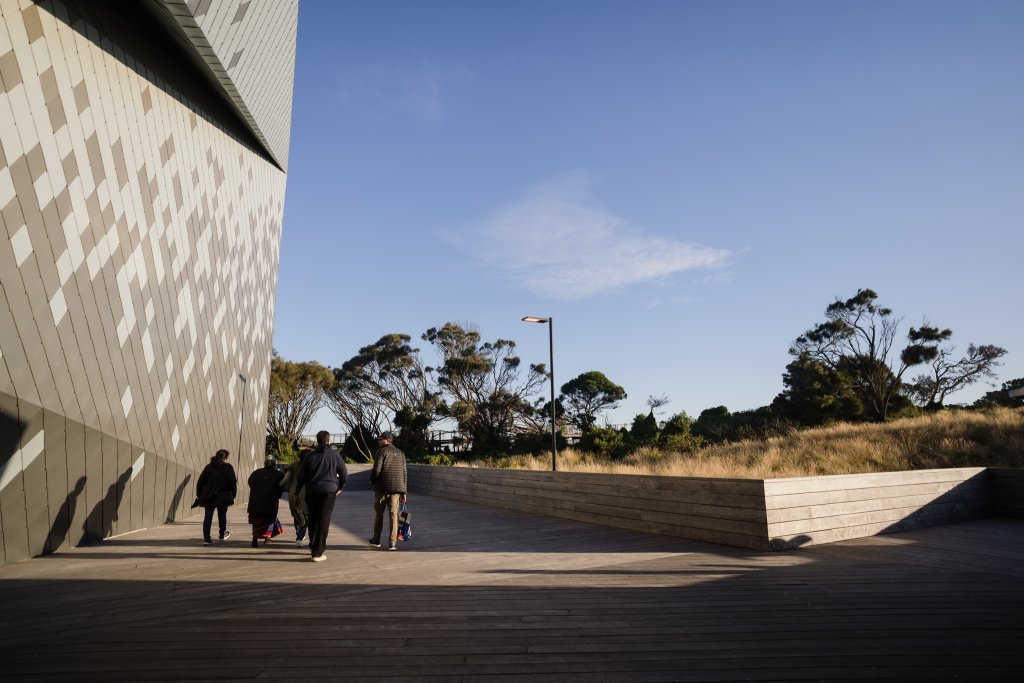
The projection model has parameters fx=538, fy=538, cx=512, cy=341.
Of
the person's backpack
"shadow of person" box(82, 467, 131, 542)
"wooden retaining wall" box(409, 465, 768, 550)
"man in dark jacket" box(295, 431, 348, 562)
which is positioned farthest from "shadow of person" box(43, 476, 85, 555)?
"wooden retaining wall" box(409, 465, 768, 550)

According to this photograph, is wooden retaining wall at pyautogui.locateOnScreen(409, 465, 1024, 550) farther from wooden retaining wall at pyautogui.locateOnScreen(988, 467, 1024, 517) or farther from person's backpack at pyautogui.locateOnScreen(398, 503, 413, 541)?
person's backpack at pyautogui.locateOnScreen(398, 503, 413, 541)

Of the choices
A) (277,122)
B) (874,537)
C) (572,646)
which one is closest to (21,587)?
(572,646)

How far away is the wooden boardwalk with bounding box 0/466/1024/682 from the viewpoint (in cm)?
333

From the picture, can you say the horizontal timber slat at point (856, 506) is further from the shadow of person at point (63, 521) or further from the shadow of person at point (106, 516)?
the shadow of person at point (106, 516)

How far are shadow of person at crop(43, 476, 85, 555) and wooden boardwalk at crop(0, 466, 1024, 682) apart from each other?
61 cm

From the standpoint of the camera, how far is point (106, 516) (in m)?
9.55

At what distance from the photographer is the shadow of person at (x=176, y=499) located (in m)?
12.3

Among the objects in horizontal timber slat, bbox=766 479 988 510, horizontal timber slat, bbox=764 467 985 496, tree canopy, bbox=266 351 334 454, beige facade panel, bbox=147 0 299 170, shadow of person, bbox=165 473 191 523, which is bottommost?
shadow of person, bbox=165 473 191 523

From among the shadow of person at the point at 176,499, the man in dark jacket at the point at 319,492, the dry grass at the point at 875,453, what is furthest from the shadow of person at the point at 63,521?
the dry grass at the point at 875,453

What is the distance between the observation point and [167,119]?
10820 millimetres

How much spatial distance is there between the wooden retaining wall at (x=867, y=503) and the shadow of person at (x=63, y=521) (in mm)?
10312

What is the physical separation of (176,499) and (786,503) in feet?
41.8

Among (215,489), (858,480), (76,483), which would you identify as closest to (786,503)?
(858,480)

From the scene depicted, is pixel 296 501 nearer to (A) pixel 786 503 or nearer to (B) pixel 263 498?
(B) pixel 263 498
